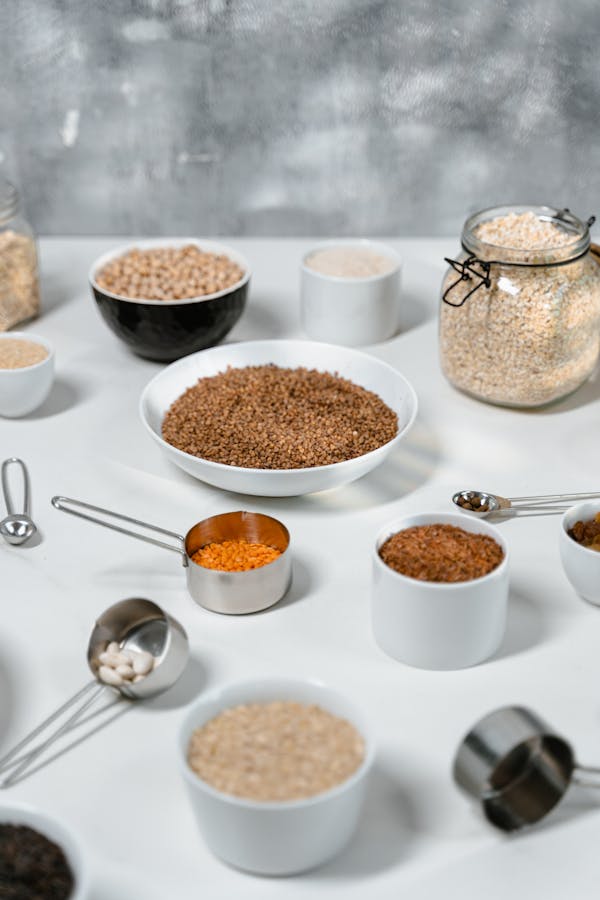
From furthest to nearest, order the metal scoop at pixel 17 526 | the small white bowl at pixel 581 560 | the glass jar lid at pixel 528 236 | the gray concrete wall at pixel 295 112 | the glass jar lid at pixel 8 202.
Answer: the gray concrete wall at pixel 295 112 < the glass jar lid at pixel 8 202 < the glass jar lid at pixel 528 236 < the metal scoop at pixel 17 526 < the small white bowl at pixel 581 560

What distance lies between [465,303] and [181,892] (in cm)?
95

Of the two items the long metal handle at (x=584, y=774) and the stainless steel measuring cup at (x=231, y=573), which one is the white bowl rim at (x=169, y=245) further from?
the long metal handle at (x=584, y=774)

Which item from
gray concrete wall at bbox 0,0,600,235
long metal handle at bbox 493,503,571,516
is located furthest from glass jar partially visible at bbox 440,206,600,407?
gray concrete wall at bbox 0,0,600,235

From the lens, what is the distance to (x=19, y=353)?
5.45ft

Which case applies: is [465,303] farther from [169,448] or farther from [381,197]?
[381,197]

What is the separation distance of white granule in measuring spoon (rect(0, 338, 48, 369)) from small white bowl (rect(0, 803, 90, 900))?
853mm

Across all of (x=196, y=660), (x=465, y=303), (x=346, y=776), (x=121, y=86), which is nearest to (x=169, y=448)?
(x=196, y=660)

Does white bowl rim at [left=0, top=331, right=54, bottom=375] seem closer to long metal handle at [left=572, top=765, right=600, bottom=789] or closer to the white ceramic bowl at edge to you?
the white ceramic bowl at edge

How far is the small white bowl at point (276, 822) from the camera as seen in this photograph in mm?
898

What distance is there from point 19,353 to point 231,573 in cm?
64

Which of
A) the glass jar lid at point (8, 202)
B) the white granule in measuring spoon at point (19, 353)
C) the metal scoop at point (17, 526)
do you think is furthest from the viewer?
the glass jar lid at point (8, 202)

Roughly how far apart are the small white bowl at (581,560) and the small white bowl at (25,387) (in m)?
0.80

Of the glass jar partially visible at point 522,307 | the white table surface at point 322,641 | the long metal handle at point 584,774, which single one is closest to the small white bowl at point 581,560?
the white table surface at point 322,641

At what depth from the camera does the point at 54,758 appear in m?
1.06
